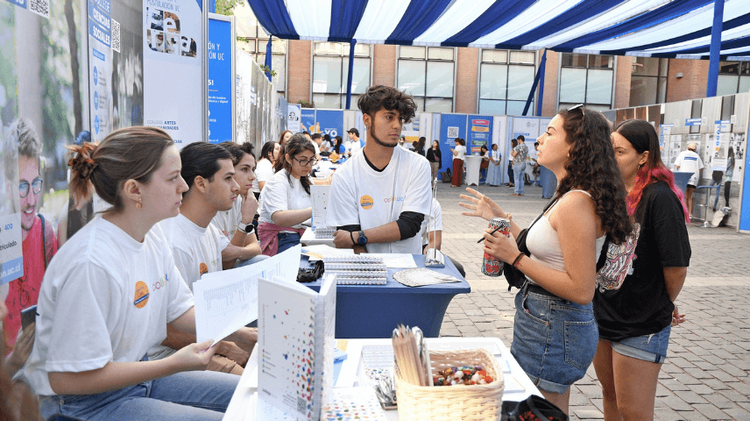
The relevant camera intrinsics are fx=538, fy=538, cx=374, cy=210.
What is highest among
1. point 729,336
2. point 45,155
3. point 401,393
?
point 45,155

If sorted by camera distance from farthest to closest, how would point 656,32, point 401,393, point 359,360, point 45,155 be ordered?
point 656,32 → point 45,155 → point 359,360 → point 401,393

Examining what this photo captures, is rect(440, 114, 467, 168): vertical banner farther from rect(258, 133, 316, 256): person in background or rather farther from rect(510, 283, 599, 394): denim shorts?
rect(510, 283, 599, 394): denim shorts

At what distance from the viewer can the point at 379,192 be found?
316 centimetres

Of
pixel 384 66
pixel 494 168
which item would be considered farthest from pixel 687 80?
pixel 384 66

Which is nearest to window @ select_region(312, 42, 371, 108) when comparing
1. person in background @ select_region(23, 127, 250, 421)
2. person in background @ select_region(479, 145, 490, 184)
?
person in background @ select_region(479, 145, 490, 184)

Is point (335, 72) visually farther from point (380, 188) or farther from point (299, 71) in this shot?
point (380, 188)

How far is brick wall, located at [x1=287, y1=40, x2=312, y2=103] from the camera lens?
2564 centimetres

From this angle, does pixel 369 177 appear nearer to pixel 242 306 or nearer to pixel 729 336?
pixel 242 306

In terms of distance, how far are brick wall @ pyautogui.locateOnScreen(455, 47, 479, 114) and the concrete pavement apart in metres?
17.8

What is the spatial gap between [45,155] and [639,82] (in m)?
29.6

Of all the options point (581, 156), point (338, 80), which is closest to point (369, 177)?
point (581, 156)

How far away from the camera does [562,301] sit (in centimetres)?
207

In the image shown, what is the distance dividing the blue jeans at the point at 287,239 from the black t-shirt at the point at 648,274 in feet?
9.43

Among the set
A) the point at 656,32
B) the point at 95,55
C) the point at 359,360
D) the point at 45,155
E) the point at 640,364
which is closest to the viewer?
the point at 359,360
